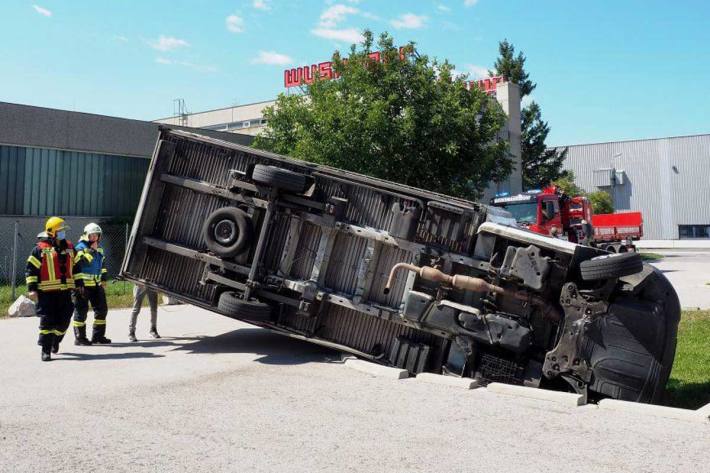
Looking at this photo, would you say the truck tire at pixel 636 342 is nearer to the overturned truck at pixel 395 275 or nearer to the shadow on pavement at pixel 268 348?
the overturned truck at pixel 395 275

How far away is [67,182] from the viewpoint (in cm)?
2002

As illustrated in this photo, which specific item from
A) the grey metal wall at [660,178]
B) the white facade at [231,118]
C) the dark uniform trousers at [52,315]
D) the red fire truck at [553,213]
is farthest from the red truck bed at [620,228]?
the dark uniform trousers at [52,315]

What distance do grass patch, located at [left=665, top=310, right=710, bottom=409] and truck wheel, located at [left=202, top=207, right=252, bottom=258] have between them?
5.22m

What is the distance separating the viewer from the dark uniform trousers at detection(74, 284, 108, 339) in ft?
31.0

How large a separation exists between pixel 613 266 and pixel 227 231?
461 centimetres

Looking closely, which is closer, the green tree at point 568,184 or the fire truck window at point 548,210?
the fire truck window at point 548,210

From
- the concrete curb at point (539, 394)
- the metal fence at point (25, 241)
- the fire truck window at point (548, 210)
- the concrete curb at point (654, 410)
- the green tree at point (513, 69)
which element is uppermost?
the green tree at point (513, 69)

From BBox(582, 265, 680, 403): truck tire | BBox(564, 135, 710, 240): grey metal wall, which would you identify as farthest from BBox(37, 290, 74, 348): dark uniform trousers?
BBox(564, 135, 710, 240): grey metal wall

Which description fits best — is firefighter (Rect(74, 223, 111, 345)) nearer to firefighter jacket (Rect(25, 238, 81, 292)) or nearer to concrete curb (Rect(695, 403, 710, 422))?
firefighter jacket (Rect(25, 238, 81, 292))

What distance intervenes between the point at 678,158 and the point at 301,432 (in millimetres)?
55714

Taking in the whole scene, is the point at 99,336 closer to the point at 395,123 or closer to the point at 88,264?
the point at 88,264

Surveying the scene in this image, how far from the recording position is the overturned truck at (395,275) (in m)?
6.85

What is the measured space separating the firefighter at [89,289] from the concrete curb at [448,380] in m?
4.91

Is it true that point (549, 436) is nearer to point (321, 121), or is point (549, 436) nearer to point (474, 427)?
point (474, 427)
